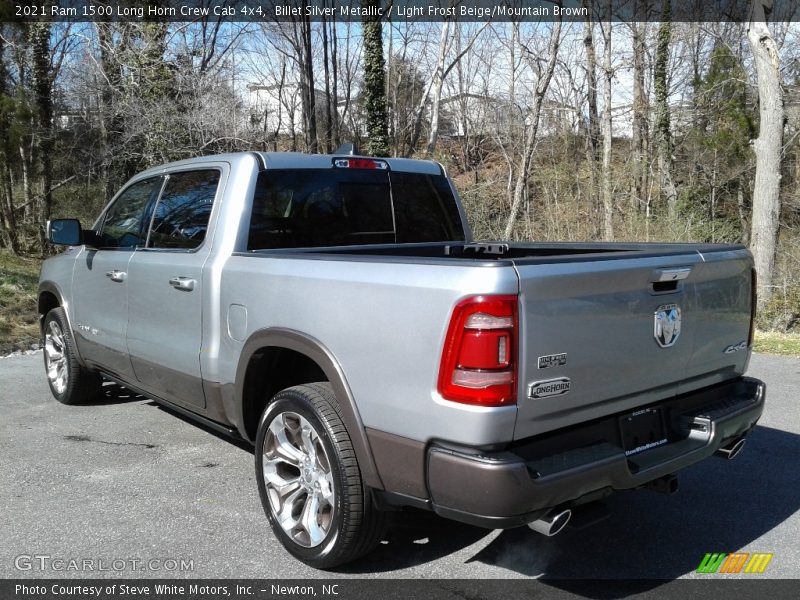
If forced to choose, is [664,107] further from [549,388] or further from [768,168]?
[549,388]

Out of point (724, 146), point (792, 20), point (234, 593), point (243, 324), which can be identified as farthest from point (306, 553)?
point (792, 20)

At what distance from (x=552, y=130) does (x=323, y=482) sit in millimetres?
26010

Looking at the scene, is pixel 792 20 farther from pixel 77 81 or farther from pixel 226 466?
pixel 226 466

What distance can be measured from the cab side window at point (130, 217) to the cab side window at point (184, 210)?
0.17 m

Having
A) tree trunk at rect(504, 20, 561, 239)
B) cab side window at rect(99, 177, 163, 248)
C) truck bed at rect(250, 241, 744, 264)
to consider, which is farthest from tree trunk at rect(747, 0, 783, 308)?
cab side window at rect(99, 177, 163, 248)

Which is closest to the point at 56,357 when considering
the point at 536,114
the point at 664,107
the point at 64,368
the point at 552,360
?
the point at 64,368

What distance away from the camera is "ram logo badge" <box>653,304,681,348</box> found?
3084mm

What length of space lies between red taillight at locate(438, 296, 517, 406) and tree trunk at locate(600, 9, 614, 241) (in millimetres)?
16089

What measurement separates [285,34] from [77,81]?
1285 cm

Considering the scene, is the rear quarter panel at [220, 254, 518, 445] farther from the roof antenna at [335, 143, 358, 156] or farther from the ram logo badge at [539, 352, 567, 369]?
the roof antenna at [335, 143, 358, 156]

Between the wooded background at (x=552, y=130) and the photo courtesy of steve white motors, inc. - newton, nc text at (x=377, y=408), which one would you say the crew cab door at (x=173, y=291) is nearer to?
the photo courtesy of steve white motors, inc. - newton, nc text at (x=377, y=408)

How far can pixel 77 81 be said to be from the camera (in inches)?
871

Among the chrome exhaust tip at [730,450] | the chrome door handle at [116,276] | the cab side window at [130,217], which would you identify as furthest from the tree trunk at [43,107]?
the chrome exhaust tip at [730,450]

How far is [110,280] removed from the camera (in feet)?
16.5
